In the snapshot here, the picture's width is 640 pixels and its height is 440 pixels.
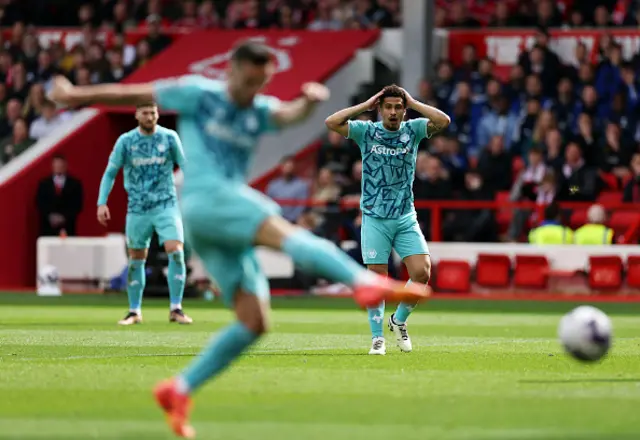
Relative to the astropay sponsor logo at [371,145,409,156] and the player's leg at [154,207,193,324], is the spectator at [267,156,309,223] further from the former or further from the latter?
the astropay sponsor logo at [371,145,409,156]

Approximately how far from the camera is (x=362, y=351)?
13.5 metres

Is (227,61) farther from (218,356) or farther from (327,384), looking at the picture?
(218,356)

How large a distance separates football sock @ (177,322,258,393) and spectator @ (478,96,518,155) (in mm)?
19250

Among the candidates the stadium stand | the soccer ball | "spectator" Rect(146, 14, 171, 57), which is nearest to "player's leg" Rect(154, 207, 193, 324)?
the stadium stand

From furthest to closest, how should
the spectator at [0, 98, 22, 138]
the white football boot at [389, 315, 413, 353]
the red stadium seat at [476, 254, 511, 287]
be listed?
the spectator at [0, 98, 22, 138]
the red stadium seat at [476, 254, 511, 287]
the white football boot at [389, 315, 413, 353]

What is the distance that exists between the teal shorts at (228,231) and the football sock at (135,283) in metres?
9.25

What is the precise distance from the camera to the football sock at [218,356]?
26.2 feet

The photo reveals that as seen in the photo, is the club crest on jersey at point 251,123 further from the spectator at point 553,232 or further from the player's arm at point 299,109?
the spectator at point 553,232

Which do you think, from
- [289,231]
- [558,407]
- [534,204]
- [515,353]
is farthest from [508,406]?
[534,204]

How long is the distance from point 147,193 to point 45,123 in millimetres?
13590

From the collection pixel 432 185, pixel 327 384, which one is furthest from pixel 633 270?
pixel 327 384

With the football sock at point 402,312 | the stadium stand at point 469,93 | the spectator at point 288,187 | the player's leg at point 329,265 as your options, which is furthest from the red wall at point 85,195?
the player's leg at point 329,265

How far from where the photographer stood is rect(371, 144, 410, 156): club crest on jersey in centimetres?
1350

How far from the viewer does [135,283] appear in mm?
17500
